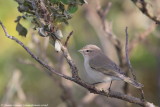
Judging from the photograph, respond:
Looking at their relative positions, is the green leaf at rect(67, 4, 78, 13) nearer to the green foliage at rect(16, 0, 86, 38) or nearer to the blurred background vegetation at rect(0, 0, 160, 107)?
the green foliage at rect(16, 0, 86, 38)

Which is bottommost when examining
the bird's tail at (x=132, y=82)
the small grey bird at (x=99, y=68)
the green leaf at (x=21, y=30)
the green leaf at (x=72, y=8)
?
the small grey bird at (x=99, y=68)

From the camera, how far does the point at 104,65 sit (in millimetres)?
3807

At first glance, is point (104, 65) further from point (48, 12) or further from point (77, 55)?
point (77, 55)

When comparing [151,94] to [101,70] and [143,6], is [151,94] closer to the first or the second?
[101,70]

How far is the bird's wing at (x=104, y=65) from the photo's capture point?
11.7ft

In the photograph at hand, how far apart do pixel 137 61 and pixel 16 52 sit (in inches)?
66.7

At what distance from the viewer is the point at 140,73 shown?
6355 millimetres

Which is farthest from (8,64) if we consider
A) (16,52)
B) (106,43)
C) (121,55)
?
(121,55)

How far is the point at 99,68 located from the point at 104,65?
0.05 metres

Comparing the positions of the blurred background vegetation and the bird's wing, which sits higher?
the bird's wing

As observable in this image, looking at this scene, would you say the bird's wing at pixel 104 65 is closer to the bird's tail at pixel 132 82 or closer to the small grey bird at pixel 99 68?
the small grey bird at pixel 99 68

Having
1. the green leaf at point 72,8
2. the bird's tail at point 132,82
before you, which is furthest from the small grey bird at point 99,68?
the green leaf at point 72,8

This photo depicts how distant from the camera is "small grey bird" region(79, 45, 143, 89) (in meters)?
3.55

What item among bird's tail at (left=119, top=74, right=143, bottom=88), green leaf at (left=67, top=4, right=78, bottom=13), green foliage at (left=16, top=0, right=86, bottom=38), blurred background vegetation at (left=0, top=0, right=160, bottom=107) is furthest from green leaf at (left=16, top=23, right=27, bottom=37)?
blurred background vegetation at (left=0, top=0, right=160, bottom=107)
